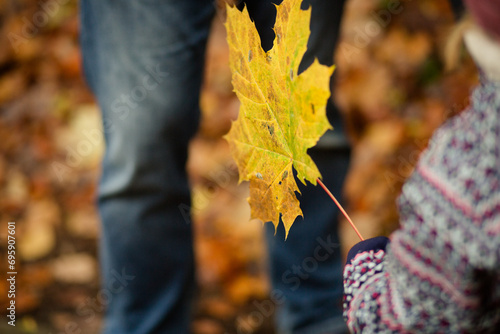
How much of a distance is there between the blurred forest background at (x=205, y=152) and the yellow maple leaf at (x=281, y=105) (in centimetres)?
84

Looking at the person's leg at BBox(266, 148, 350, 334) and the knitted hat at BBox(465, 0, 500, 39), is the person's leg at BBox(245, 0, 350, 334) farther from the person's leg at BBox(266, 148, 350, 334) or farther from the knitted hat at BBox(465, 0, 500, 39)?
the knitted hat at BBox(465, 0, 500, 39)

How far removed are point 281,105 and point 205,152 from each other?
1.34 meters

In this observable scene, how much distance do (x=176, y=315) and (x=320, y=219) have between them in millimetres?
356

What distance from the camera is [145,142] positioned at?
0.92m

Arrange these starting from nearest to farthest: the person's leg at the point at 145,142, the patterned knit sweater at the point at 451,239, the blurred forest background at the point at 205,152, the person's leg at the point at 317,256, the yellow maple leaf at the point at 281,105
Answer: the patterned knit sweater at the point at 451,239, the yellow maple leaf at the point at 281,105, the person's leg at the point at 145,142, the person's leg at the point at 317,256, the blurred forest background at the point at 205,152

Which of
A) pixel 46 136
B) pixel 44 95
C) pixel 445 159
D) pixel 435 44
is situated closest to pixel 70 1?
pixel 44 95

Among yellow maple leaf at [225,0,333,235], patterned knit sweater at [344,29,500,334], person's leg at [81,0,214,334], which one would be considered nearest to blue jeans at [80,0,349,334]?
person's leg at [81,0,214,334]

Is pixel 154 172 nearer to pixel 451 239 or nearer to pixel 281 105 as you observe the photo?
pixel 281 105

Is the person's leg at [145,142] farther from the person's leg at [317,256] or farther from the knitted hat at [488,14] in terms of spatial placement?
the knitted hat at [488,14]

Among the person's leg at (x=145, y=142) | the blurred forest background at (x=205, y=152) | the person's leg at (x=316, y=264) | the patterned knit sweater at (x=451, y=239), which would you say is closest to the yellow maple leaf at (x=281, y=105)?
the patterned knit sweater at (x=451, y=239)

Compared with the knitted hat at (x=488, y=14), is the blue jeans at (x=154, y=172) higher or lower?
lower

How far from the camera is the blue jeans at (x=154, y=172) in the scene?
90cm

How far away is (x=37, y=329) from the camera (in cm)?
138

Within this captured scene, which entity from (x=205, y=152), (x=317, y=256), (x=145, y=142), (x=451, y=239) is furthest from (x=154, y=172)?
(x=205, y=152)
